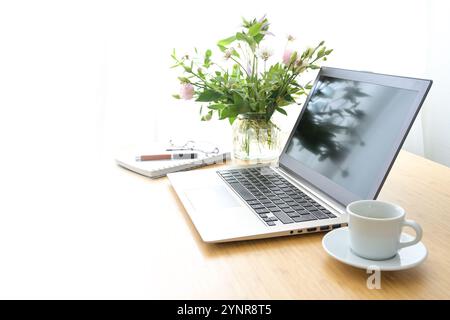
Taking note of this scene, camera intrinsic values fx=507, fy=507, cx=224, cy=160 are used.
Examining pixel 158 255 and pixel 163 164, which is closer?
pixel 158 255

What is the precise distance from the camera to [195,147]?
4.51 ft

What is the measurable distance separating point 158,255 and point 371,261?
12.6 inches

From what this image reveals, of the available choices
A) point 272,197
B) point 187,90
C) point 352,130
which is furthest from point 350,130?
point 187,90

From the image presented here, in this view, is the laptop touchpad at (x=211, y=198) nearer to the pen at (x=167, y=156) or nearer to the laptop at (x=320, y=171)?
the laptop at (x=320, y=171)

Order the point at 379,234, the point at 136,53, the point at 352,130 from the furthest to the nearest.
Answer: the point at 136,53 < the point at 352,130 < the point at 379,234

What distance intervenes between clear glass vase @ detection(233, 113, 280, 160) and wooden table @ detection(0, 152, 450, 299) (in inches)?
11.2

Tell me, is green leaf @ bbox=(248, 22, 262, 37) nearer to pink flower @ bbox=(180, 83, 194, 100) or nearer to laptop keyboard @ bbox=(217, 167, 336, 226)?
pink flower @ bbox=(180, 83, 194, 100)

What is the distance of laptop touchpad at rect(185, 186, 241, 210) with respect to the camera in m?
0.96

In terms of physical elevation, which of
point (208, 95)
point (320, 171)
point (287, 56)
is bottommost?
point (320, 171)

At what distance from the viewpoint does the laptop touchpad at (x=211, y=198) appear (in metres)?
0.96

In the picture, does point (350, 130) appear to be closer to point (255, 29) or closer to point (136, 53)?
point (255, 29)

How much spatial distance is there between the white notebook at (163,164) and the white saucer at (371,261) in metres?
0.52

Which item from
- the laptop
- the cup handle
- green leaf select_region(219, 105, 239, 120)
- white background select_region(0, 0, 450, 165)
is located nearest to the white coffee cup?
the cup handle

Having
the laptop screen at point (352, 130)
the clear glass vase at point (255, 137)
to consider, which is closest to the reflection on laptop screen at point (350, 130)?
the laptop screen at point (352, 130)
